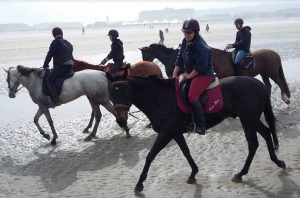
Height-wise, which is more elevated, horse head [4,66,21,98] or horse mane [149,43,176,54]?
horse mane [149,43,176,54]

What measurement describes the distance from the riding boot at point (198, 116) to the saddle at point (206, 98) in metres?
0.15

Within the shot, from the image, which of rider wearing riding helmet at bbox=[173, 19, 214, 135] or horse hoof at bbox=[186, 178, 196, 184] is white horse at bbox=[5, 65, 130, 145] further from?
rider wearing riding helmet at bbox=[173, 19, 214, 135]

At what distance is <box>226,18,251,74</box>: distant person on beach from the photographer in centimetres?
1219

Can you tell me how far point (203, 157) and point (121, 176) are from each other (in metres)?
1.82

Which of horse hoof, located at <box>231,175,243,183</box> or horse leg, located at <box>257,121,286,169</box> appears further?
horse leg, located at <box>257,121,286,169</box>

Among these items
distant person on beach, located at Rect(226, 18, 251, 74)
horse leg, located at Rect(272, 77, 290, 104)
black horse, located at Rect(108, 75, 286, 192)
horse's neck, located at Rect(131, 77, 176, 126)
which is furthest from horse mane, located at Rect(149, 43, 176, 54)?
horse's neck, located at Rect(131, 77, 176, 126)

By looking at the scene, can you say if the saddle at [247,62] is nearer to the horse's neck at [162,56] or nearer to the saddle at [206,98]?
the horse's neck at [162,56]

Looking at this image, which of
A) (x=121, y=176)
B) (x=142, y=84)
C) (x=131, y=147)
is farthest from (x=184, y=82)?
(x=131, y=147)

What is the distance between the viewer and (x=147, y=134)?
10898 millimetres

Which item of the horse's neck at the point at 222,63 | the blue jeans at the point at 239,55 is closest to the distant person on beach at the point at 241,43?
the blue jeans at the point at 239,55

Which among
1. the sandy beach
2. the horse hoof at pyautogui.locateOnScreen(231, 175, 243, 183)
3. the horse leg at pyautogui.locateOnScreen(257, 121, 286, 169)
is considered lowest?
the sandy beach

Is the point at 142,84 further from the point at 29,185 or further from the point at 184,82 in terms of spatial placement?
the point at 29,185

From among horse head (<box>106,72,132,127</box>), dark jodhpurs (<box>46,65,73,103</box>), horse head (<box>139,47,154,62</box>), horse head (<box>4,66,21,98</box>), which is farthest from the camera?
horse head (<box>139,47,154,62</box>)

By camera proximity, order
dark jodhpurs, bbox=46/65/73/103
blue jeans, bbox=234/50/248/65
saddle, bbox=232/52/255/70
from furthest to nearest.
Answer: saddle, bbox=232/52/255/70, blue jeans, bbox=234/50/248/65, dark jodhpurs, bbox=46/65/73/103
